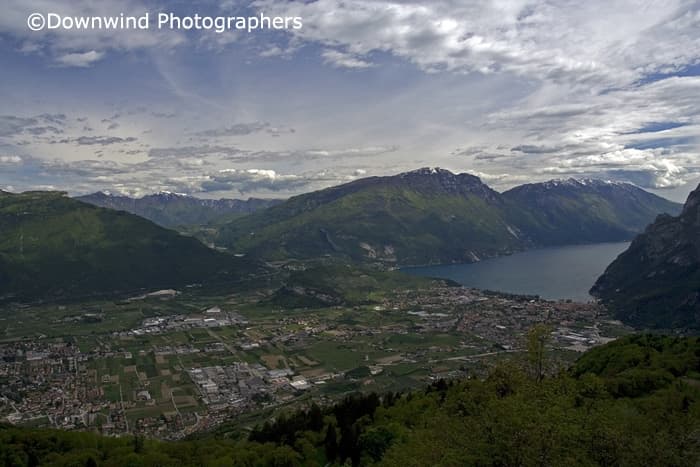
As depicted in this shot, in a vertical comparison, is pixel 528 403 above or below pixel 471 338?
above

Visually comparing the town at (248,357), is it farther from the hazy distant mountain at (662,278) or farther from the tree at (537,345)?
the tree at (537,345)

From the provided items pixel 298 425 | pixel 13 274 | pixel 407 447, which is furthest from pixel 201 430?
pixel 13 274

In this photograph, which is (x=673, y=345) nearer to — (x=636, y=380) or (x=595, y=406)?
(x=636, y=380)

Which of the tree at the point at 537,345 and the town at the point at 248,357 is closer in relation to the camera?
the tree at the point at 537,345

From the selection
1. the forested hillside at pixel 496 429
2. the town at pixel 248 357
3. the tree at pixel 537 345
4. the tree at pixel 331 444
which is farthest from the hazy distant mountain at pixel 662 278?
the tree at pixel 331 444

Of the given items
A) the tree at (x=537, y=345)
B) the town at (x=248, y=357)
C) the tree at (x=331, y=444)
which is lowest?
the town at (x=248, y=357)

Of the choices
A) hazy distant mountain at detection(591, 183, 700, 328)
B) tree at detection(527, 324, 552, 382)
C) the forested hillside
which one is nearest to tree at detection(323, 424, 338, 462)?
the forested hillside

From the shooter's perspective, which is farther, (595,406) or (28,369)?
(28,369)

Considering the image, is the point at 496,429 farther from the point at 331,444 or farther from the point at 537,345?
the point at 331,444
